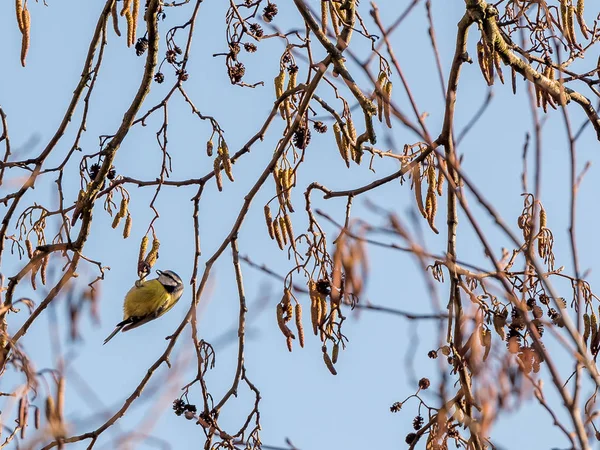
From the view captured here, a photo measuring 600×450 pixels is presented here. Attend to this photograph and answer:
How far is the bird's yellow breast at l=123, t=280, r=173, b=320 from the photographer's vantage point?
5.38 metres

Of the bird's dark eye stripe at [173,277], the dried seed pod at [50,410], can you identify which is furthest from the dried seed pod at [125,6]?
the bird's dark eye stripe at [173,277]

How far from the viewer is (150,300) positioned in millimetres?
5387

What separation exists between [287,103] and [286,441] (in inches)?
54.8

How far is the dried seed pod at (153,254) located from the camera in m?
3.26

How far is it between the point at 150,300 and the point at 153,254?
7.06ft

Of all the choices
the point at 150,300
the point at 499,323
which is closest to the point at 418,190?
the point at 499,323

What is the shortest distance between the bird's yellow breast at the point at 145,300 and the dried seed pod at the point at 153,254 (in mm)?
2027

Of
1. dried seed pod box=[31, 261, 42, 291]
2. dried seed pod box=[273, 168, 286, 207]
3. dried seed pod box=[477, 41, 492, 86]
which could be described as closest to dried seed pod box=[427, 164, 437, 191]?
dried seed pod box=[477, 41, 492, 86]

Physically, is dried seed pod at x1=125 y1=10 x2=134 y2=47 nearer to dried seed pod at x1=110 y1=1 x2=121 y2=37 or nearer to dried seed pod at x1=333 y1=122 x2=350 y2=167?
dried seed pod at x1=110 y1=1 x2=121 y2=37

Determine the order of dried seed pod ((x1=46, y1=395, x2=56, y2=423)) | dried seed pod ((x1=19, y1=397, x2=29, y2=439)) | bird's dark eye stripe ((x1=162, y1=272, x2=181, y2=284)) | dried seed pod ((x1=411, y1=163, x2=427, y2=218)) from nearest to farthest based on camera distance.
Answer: dried seed pod ((x1=46, y1=395, x2=56, y2=423)), dried seed pod ((x1=19, y1=397, x2=29, y2=439)), dried seed pod ((x1=411, y1=163, x2=427, y2=218)), bird's dark eye stripe ((x1=162, y1=272, x2=181, y2=284))

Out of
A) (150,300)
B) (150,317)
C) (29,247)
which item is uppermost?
(150,300)

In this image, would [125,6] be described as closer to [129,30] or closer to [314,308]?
[129,30]

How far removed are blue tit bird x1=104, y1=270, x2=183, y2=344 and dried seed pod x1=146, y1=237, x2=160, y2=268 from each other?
6.25 ft

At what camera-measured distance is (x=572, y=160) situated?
167 cm
